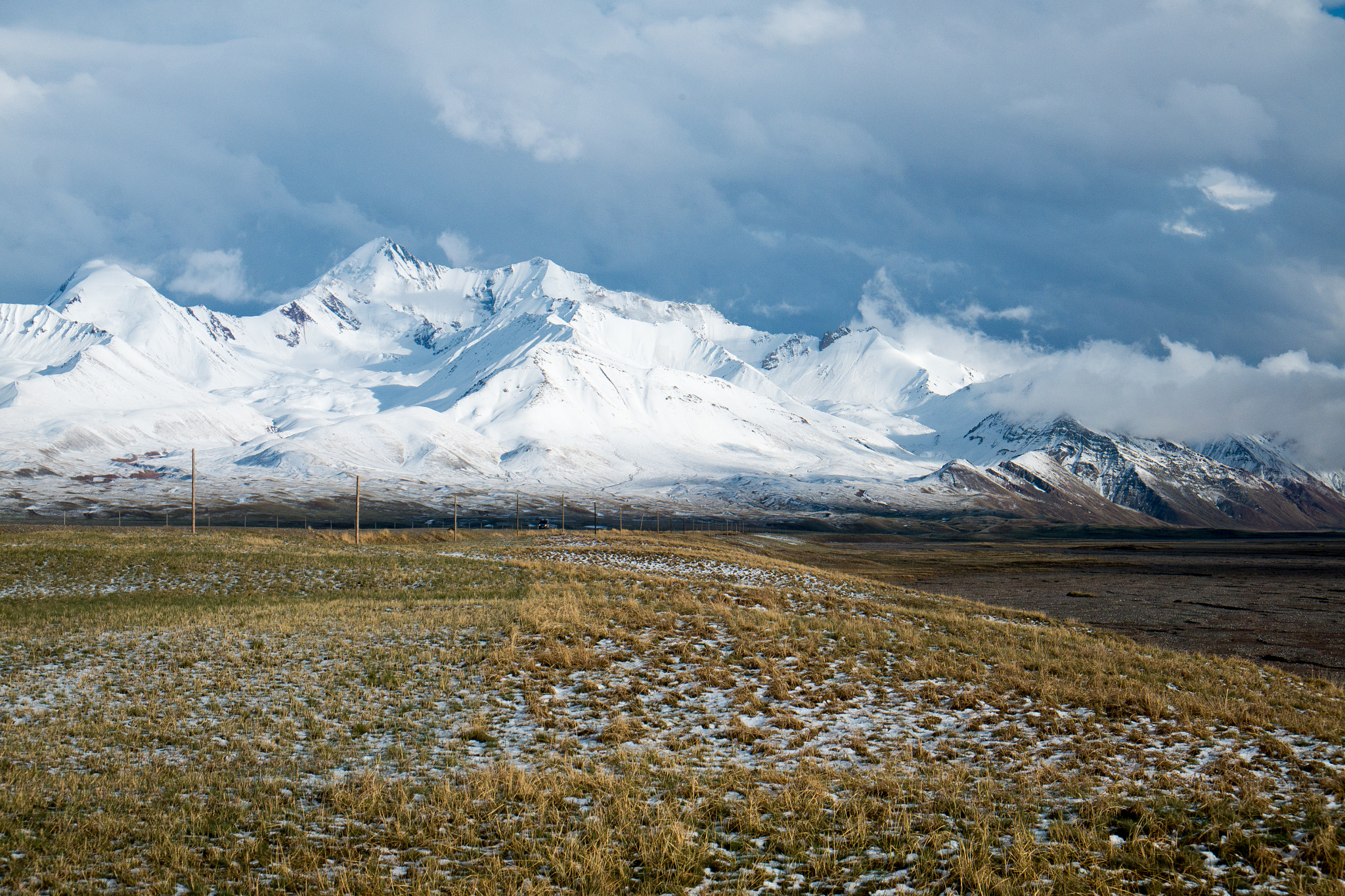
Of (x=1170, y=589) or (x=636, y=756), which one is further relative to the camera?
(x=1170, y=589)

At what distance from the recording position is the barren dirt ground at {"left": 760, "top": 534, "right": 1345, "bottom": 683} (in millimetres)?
33594

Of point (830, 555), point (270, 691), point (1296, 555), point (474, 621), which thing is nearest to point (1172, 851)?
point (270, 691)

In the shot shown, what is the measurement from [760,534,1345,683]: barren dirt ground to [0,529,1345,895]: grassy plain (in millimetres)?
14844

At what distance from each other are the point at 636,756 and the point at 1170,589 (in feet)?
207

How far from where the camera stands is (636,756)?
1187cm

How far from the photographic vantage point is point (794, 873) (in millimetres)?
8203

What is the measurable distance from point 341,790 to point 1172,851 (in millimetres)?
9761

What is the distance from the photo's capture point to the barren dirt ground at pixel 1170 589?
3359 centimetres

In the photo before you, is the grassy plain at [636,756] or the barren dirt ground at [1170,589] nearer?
the grassy plain at [636,756]

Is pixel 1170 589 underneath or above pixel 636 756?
underneath

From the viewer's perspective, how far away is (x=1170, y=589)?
60875mm

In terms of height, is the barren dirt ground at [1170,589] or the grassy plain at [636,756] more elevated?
Result: the grassy plain at [636,756]

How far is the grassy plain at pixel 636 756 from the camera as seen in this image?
8258 mm

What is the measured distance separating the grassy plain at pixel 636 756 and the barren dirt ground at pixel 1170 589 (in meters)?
14.8
